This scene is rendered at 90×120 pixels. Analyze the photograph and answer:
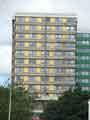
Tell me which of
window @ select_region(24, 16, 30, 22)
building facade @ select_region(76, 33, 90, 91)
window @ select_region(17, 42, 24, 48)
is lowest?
building facade @ select_region(76, 33, 90, 91)

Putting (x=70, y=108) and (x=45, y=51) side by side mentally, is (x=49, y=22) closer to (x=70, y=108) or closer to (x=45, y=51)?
(x=45, y=51)

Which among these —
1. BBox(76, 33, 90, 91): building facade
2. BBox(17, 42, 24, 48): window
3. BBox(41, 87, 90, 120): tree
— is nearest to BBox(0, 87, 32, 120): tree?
BBox(41, 87, 90, 120): tree

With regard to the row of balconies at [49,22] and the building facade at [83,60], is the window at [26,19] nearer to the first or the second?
the row of balconies at [49,22]

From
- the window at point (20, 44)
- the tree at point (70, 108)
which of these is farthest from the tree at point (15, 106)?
the window at point (20, 44)

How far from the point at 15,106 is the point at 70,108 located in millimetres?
22420

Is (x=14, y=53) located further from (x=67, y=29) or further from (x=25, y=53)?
(x=67, y=29)

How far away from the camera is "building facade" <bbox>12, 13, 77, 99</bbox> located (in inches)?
5866

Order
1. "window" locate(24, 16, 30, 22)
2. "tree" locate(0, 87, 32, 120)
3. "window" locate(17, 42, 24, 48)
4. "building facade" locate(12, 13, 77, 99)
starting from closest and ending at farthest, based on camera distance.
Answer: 1. "tree" locate(0, 87, 32, 120)
2. "building facade" locate(12, 13, 77, 99)
3. "window" locate(17, 42, 24, 48)
4. "window" locate(24, 16, 30, 22)

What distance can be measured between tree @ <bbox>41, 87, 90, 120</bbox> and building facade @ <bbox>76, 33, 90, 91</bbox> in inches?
2251

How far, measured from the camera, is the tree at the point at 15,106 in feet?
212

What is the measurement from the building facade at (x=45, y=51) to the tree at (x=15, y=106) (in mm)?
76711

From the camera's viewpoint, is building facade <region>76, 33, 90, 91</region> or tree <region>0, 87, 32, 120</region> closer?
tree <region>0, 87, 32, 120</region>

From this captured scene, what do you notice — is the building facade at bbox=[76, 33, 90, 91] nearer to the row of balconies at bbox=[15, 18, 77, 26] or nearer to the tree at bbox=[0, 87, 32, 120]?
the row of balconies at bbox=[15, 18, 77, 26]

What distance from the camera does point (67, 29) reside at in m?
153
